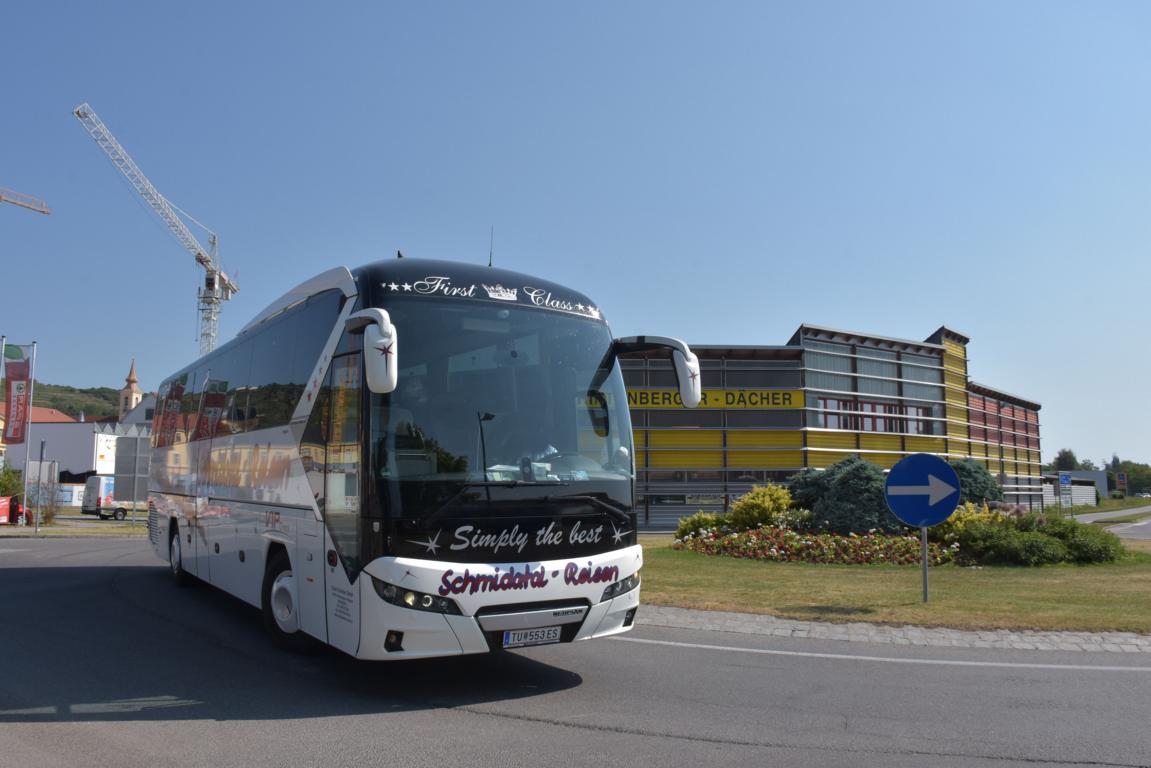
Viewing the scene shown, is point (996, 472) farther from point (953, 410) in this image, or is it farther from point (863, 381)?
point (863, 381)

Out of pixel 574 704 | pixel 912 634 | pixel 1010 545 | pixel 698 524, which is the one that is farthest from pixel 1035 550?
pixel 574 704

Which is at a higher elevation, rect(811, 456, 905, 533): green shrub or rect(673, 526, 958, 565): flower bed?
rect(811, 456, 905, 533): green shrub

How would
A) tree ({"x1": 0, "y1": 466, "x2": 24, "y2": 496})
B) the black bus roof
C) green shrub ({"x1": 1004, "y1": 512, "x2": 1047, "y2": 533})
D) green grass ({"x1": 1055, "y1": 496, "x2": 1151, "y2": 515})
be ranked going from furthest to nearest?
green grass ({"x1": 1055, "y1": 496, "x2": 1151, "y2": 515})
tree ({"x1": 0, "y1": 466, "x2": 24, "y2": 496})
green shrub ({"x1": 1004, "y1": 512, "x2": 1047, "y2": 533})
the black bus roof

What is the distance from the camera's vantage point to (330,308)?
25.6ft

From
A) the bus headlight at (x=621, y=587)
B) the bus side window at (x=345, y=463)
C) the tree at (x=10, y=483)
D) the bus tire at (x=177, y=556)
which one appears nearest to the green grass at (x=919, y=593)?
the bus headlight at (x=621, y=587)

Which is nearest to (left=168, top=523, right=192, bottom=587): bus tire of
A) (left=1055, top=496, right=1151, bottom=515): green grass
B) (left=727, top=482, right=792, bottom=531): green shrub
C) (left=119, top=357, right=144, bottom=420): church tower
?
(left=727, top=482, right=792, bottom=531): green shrub

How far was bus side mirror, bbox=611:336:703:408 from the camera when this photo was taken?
7664 millimetres

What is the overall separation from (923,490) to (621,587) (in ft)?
18.5

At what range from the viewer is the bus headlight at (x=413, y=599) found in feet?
20.5

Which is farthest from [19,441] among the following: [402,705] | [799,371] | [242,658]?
[402,705]

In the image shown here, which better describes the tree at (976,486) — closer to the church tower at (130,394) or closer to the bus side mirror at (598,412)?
the bus side mirror at (598,412)

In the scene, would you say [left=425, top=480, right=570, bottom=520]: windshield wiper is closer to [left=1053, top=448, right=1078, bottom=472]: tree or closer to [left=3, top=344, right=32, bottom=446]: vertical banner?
[left=3, top=344, right=32, bottom=446]: vertical banner

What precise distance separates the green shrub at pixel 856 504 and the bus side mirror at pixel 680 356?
1202 cm

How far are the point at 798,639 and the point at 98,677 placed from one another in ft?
21.5
